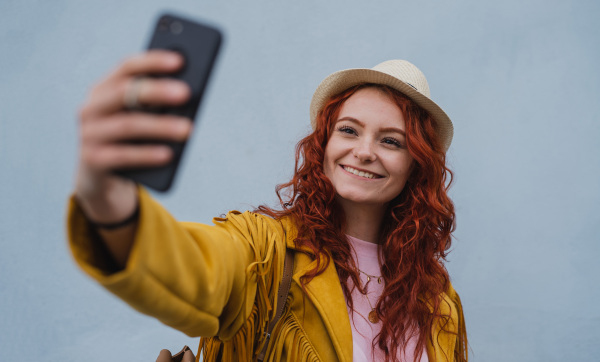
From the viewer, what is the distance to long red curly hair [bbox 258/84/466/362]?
1261mm

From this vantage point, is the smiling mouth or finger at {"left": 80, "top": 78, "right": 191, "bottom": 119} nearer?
finger at {"left": 80, "top": 78, "right": 191, "bottom": 119}

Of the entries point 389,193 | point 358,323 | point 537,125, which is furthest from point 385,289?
point 537,125

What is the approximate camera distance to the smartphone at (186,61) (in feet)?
1.77

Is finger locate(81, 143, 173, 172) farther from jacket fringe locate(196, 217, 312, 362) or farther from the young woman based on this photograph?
jacket fringe locate(196, 217, 312, 362)

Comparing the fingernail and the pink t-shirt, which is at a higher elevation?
the fingernail

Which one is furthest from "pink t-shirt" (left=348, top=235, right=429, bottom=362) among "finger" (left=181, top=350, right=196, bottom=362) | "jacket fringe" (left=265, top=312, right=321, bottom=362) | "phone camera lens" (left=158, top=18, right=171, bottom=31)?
"phone camera lens" (left=158, top=18, right=171, bottom=31)

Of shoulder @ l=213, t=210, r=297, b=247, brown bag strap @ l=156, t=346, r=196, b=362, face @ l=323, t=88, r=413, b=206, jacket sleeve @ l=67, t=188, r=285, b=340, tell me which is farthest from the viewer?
face @ l=323, t=88, r=413, b=206

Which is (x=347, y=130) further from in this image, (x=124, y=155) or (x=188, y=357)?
(x=124, y=155)

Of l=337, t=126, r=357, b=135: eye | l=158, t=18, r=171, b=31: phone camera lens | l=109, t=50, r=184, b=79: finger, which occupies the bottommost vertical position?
l=109, t=50, r=184, b=79: finger

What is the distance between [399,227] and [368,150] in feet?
0.83

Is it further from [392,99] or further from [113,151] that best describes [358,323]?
[113,151]

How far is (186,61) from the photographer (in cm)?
55

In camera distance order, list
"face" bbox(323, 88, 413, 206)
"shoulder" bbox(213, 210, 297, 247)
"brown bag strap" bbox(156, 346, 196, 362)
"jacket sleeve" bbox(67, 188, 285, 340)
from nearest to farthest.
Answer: "jacket sleeve" bbox(67, 188, 285, 340)
"shoulder" bbox(213, 210, 297, 247)
"brown bag strap" bbox(156, 346, 196, 362)
"face" bbox(323, 88, 413, 206)

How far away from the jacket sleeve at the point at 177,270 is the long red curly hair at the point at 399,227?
0.27 meters
